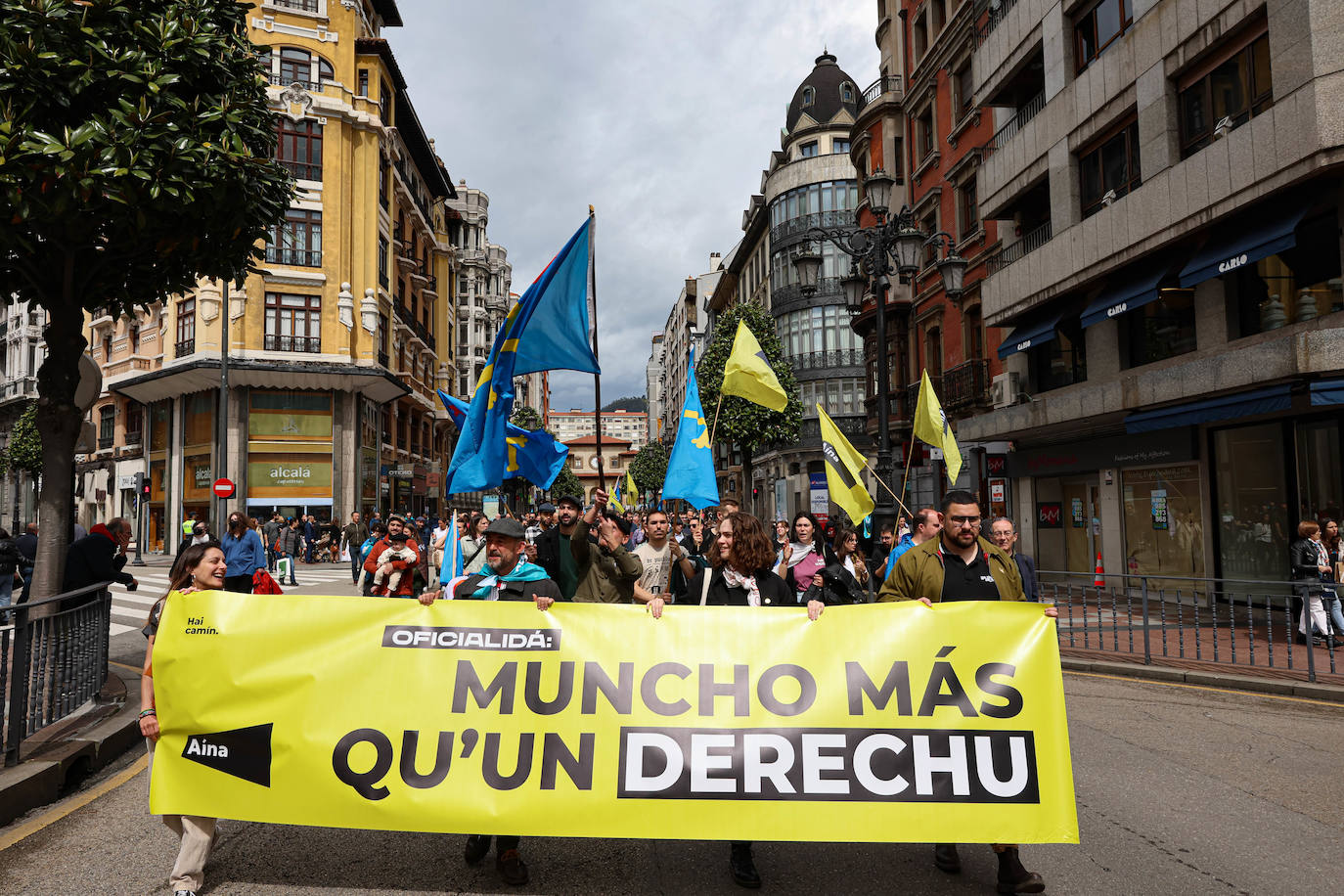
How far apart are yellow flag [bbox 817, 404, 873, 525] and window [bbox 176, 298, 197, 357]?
101 feet

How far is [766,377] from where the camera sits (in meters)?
10.3

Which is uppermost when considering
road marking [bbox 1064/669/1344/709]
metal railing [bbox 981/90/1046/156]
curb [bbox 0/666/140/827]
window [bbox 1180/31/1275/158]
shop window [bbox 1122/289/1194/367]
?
metal railing [bbox 981/90/1046/156]

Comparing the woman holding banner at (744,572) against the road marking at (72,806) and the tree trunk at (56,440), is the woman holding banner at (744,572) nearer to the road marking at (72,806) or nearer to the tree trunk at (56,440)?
the road marking at (72,806)

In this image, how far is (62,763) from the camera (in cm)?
538

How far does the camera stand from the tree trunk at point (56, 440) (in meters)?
7.72

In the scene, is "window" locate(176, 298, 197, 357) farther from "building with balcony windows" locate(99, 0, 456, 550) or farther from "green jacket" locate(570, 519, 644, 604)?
"green jacket" locate(570, 519, 644, 604)

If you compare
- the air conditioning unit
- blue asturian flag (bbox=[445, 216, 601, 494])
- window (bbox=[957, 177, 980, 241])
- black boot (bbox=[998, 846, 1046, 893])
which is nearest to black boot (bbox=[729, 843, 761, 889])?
black boot (bbox=[998, 846, 1046, 893])

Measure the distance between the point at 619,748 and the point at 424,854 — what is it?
48.4 inches

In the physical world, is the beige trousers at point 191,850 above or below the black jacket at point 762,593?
below

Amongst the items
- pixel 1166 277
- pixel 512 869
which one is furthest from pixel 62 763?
pixel 1166 277

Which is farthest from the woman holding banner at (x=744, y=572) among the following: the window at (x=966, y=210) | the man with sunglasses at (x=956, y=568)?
the window at (x=966, y=210)

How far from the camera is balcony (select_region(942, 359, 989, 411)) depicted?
891 inches

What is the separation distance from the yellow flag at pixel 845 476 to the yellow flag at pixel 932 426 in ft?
5.54

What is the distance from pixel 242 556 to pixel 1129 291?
14.9 meters
